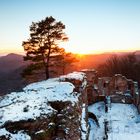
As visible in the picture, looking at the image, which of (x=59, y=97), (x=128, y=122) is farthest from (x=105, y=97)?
(x=59, y=97)

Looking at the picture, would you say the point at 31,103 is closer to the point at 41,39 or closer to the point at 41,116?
the point at 41,116

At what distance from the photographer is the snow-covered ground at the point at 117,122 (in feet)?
80.6

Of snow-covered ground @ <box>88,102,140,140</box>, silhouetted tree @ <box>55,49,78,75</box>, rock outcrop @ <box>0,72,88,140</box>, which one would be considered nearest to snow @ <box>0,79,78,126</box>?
rock outcrop @ <box>0,72,88,140</box>

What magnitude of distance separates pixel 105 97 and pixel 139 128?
864cm

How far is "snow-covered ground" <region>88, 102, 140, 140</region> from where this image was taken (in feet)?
80.6

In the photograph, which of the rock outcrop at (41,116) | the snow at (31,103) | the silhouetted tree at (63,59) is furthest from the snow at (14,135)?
the silhouetted tree at (63,59)

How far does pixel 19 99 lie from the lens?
48.6ft

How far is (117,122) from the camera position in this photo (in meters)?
27.5

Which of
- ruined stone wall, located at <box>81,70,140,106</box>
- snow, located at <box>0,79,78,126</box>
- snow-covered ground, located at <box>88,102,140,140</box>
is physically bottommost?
snow-covered ground, located at <box>88,102,140,140</box>

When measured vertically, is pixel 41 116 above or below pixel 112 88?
above

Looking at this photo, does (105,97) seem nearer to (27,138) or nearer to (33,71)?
(33,71)

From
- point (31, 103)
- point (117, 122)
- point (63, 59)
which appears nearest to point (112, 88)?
point (63, 59)

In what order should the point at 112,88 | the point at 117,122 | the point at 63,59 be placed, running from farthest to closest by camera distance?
the point at 112,88
the point at 63,59
the point at 117,122

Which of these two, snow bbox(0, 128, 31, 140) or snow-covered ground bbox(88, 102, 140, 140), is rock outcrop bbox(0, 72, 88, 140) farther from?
snow-covered ground bbox(88, 102, 140, 140)
